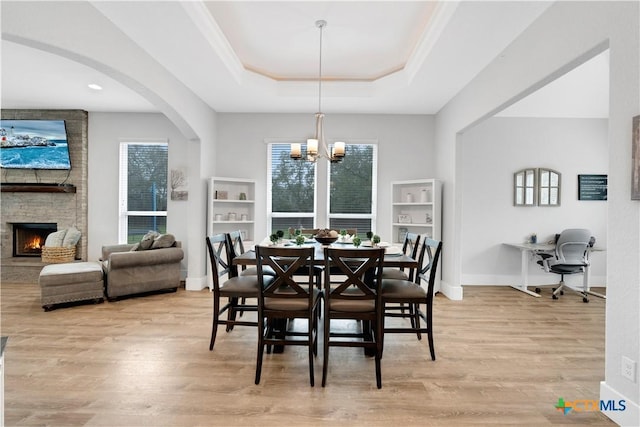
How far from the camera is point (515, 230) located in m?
5.45

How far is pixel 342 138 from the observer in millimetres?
5609

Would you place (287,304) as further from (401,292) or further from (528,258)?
(528,258)

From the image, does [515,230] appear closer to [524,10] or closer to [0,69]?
[524,10]

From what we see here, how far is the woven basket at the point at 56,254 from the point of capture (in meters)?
5.39

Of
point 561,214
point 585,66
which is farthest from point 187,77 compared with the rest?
point 561,214

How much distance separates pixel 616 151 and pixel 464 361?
1862mm

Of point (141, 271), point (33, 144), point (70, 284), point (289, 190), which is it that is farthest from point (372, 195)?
point (33, 144)

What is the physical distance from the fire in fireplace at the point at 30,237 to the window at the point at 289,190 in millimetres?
3816

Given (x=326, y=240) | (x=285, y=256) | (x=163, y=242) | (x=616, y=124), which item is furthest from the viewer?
(x=163, y=242)

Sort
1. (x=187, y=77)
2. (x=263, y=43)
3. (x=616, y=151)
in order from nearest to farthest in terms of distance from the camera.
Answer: (x=616, y=151) → (x=263, y=43) → (x=187, y=77)

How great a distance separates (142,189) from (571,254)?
6.85m

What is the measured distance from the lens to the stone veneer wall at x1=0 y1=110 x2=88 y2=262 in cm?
562

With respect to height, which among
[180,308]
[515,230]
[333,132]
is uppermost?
[333,132]

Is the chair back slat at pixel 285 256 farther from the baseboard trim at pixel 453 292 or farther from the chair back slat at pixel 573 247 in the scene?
the chair back slat at pixel 573 247
